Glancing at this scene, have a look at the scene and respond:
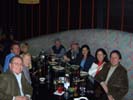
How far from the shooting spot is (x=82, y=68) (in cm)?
575

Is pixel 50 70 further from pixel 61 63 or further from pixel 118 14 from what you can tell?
pixel 118 14

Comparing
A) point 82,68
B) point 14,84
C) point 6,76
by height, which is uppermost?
point 6,76

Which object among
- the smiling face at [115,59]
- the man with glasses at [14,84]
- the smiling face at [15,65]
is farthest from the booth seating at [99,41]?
the smiling face at [15,65]

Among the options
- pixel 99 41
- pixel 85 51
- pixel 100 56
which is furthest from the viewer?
pixel 99 41

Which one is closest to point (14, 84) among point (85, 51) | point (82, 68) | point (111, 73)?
point (111, 73)

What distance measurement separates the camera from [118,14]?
6.54 meters

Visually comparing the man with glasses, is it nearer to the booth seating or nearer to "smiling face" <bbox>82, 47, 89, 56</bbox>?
"smiling face" <bbox>82, 47, 89, 56</bbox>

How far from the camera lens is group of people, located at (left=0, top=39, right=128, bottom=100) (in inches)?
145

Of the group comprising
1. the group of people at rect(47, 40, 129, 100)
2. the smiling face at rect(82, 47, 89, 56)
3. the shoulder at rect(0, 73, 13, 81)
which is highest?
the smiling face at rect(82, 47, 89, 56)

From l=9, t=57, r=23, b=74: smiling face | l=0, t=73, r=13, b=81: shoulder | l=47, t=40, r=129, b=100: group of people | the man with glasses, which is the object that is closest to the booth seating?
l=47, t=40, r=129, b=100: group of people

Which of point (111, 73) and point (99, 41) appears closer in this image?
point (111, 73)

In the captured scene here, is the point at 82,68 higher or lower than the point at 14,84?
lower

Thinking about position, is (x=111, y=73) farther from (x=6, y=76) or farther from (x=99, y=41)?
(x=99, y=41)

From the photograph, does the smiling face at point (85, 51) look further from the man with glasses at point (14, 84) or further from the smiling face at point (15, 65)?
the smiling face at point (15, 65)
